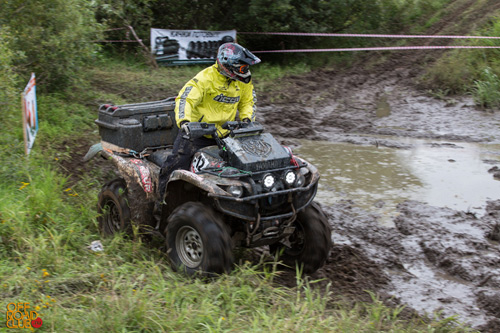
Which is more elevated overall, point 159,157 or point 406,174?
point 159,157

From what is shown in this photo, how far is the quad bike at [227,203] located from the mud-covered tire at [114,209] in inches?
0.4

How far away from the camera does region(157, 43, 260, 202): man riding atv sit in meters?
5.37

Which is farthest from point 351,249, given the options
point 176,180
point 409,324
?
point 176,180

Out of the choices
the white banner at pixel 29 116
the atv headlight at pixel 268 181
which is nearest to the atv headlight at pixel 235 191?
the atv headlight at pixel 268 181

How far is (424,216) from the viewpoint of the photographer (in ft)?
22.7

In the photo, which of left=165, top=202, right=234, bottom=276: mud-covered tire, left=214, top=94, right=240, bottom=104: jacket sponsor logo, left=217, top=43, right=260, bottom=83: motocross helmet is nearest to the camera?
left=165, top=202, right=234, bottom=276: mud-covered tire

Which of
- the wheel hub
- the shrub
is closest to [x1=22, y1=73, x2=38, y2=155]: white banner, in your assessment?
the shrub

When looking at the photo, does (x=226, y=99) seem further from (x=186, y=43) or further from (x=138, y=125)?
(x=186, y=43)

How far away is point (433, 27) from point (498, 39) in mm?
3992

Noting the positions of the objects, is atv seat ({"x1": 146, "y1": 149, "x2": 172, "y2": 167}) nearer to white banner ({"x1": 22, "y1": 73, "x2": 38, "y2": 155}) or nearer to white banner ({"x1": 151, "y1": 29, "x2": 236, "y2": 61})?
white banner ({"x1": 22, "y1": 73, "x2": 38, "y2": 155})

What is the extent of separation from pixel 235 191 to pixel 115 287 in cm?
126

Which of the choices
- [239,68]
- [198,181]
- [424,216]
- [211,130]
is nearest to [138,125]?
[211,130]

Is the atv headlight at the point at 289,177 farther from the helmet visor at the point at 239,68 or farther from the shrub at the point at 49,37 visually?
the shrub at the point at 49,37

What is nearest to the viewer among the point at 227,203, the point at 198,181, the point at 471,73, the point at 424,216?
the point at 227,203
